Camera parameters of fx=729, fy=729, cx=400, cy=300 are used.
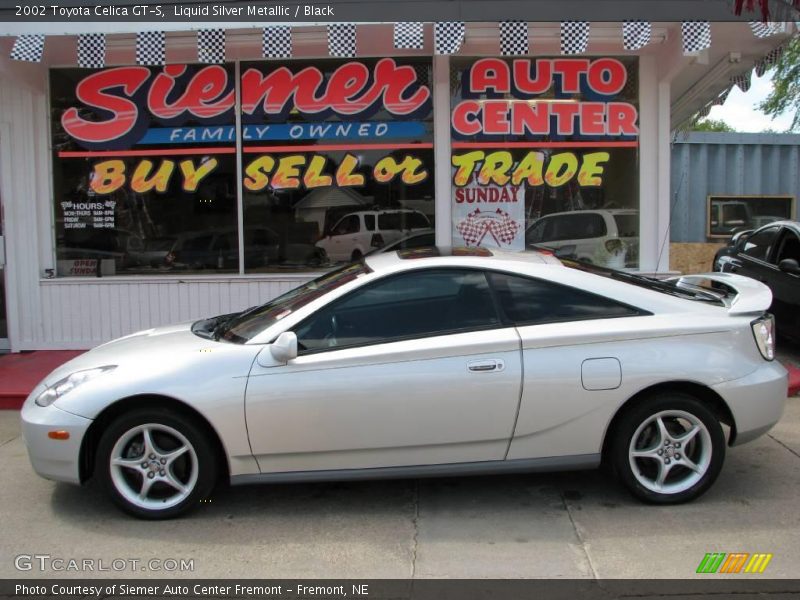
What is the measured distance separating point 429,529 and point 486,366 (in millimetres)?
938

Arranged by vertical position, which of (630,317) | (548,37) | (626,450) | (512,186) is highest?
(548,37)

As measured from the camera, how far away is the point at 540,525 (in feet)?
13.1

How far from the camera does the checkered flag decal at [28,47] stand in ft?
22.4

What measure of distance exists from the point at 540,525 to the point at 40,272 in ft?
21.8

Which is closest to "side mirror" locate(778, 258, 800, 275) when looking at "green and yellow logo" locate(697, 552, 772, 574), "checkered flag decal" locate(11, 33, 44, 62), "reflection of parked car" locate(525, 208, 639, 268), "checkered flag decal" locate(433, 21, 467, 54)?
"reflection of parked car" locate(525, 208, 639, 268)

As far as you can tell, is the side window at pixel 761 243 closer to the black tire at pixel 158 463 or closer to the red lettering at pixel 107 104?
the black tire at pixel 158 463

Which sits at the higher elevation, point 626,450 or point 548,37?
point 548,37

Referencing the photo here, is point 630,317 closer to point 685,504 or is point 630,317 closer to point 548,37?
point 685,504

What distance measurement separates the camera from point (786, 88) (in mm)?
13648

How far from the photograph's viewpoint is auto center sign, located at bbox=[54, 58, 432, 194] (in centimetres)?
819

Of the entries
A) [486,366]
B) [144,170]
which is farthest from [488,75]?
[486,366]

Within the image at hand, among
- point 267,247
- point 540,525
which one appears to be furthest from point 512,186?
point 540,525

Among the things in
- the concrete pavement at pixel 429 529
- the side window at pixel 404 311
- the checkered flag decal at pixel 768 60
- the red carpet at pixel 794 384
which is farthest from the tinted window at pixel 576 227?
the side window at pixel 404 311
